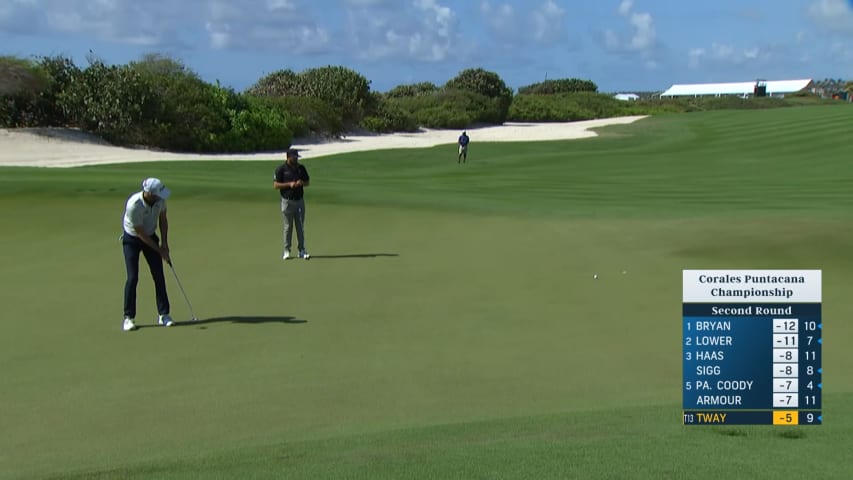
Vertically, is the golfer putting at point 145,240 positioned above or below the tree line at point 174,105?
below

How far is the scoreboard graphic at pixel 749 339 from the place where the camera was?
17.4 feet

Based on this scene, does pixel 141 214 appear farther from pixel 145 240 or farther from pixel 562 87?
pixel 562 87

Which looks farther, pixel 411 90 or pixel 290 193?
pixel 411 90

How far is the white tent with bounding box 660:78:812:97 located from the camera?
140 m

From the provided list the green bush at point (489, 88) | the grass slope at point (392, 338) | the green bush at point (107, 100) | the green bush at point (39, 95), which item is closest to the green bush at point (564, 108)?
the green bush at point (489, 88)

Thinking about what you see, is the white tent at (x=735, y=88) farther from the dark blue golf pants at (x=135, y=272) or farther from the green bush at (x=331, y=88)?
the dark blue golf pants at (x=135, y=272)

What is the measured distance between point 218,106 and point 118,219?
2624 cm

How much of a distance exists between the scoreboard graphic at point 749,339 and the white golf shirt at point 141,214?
6888 millimetres

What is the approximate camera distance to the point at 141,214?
10516 mm

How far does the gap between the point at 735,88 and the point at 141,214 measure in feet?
477

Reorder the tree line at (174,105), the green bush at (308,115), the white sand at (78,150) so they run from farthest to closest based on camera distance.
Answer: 1. the green bush at (308,115)
2. the tree line at (174,105)
3. the white sand at (78,150)

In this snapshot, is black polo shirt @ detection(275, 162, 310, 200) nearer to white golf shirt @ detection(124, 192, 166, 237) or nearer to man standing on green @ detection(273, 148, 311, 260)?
→ man standing on green @ detection(273, 148, 311, 260)

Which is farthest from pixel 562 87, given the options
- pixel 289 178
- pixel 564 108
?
pixel 289 178

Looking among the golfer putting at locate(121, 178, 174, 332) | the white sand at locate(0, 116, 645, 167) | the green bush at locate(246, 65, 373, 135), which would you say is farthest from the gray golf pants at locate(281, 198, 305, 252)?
the green bush at locate(246, 65, 373, 135)
